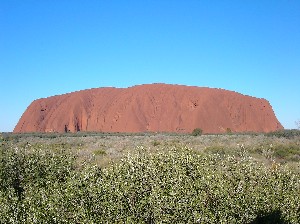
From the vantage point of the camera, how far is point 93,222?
46.8 feet

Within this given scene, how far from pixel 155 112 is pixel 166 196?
360 feet

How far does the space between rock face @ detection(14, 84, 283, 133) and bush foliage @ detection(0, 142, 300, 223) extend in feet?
310

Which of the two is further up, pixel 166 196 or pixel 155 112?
pixel 155 112

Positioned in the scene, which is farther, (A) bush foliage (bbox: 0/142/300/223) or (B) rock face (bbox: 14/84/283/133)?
(B) rock face (bbox: 14/84/283/133)

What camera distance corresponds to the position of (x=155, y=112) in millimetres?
124625

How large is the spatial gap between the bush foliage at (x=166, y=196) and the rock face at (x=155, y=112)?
9442cm

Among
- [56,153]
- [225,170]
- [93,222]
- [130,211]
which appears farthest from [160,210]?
[56,153]

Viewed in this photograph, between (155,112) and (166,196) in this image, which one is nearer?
(166,196)

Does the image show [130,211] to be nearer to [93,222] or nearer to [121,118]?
[93,222]

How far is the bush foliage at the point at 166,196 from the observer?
14.9 m

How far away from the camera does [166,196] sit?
49.4 feet

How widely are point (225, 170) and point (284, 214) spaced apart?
5.17 m

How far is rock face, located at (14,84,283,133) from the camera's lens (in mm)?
119688

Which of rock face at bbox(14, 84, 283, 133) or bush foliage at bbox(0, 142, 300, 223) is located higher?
rock face at bbox(14, 84, 283, 133)
